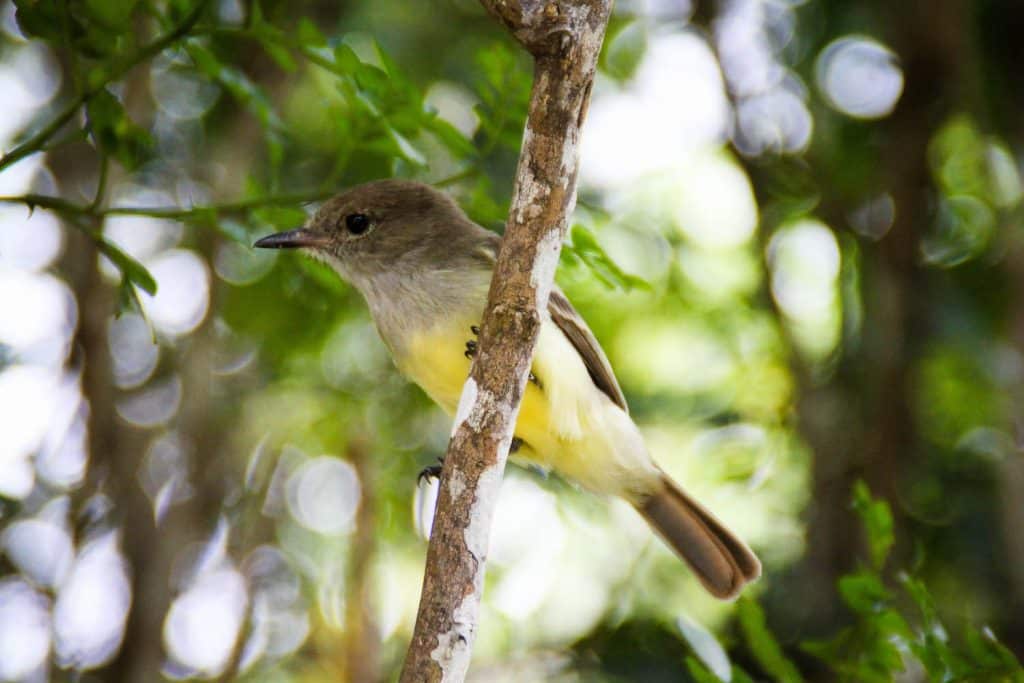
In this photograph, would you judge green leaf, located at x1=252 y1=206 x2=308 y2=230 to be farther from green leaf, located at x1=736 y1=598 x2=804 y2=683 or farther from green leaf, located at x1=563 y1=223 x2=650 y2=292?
green leaf, located at x1=736 y1=598 x2=804 y2=683

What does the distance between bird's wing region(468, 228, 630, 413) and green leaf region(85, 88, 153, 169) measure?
1202 mm

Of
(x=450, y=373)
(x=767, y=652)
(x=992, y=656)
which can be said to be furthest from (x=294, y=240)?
(x=992, y=656)

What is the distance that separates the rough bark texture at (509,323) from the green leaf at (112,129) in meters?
0.80

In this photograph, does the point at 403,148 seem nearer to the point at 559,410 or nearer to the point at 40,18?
the point at 40,18

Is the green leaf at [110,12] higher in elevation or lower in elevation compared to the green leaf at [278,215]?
higher

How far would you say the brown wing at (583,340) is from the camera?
12.2 feet

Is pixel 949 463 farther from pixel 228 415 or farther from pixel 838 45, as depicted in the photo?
pixel 228 415

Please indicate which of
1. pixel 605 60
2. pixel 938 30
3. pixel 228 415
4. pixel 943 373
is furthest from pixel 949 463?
pixel 228 415

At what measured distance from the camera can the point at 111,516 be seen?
4.26 metres

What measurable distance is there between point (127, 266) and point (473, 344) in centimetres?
116

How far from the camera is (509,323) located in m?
2.45

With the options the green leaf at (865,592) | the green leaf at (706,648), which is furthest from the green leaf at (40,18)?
the green leaf at (865,592)

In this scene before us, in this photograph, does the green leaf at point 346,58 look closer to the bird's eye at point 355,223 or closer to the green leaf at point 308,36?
the green leaf at point 308,36

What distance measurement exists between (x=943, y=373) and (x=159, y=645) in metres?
3.25
